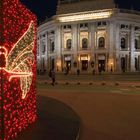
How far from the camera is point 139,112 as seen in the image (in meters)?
11.4

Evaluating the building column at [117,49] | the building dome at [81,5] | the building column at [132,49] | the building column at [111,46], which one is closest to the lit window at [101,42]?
the building column at [111,46]

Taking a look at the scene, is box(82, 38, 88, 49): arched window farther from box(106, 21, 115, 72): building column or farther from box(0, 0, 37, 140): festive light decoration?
box(0, 0, 37, 140): festive light decoration

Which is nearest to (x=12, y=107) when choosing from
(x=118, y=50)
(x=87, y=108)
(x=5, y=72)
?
(x=5, y=72)

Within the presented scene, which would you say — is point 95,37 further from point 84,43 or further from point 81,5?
point 81,5

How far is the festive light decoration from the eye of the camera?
21.8 feet

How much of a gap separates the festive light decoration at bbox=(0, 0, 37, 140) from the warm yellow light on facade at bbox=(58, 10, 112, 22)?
5376 centimetres

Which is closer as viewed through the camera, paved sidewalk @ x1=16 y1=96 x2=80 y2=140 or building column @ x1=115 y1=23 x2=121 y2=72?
paved sidewalk @ x1=16 y1=96 x2=80 y2=140

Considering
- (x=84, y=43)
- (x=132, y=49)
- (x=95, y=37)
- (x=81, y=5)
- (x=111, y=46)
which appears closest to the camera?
(x=111, y=46)

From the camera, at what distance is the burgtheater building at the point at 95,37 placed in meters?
60.9

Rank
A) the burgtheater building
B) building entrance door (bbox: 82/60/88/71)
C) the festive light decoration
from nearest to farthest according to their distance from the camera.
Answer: the festive light decoration
the burgtheater building
building entrance door (bbox: 82/60/88/71)

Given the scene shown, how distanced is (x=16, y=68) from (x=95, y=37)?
5626cm

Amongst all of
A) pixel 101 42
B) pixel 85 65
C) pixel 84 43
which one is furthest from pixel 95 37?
pixel 85 65

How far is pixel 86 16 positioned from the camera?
63094 mm

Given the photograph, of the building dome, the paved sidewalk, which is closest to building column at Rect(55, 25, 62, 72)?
the building dome
